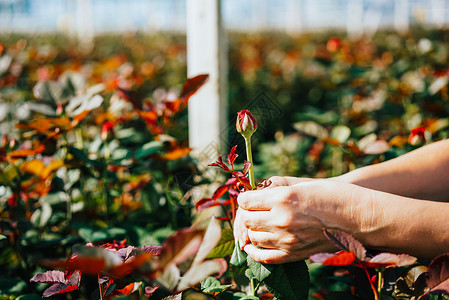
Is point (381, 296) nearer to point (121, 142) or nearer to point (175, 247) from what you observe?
point (175, 247)

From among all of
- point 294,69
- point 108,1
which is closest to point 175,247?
point 294,69

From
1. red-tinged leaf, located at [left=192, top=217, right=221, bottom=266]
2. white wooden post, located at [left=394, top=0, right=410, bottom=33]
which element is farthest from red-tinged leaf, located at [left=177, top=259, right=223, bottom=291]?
white wooden post, located at [left=394, top=0, right=410, bottom=33]

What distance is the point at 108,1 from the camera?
66.3 feet

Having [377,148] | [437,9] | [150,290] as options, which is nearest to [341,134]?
[377,148]

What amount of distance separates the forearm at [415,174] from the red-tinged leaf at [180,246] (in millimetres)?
473

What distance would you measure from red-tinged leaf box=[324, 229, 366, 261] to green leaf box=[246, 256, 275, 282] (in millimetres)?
128

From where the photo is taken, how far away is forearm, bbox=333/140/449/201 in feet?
3.07

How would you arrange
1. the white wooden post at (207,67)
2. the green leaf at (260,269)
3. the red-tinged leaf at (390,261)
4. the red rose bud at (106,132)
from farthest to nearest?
the white wooden post at (207,67), the red rose bud at (106,132), the green leaf at (260,269), the red-tinged leaf at (390,261)

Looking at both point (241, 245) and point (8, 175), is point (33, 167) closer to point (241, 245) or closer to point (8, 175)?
point (8, 175)

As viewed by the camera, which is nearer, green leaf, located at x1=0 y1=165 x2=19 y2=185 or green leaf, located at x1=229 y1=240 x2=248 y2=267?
green leaf, located at x1=229 y1=240 x2=248 y2=267

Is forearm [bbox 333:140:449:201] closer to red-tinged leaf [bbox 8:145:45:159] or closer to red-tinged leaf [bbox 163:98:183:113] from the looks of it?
red-tinged leaf [bbox 163:98:183:113]

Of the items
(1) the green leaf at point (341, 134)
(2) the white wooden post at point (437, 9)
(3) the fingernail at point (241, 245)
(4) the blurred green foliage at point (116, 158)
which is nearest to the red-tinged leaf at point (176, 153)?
(4) the blurred green foliage at point (116, 158)

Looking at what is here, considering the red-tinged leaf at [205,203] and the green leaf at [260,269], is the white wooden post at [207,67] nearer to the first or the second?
the red-tinged leaf at [205,203]

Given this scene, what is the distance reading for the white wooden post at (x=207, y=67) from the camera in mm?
1433
